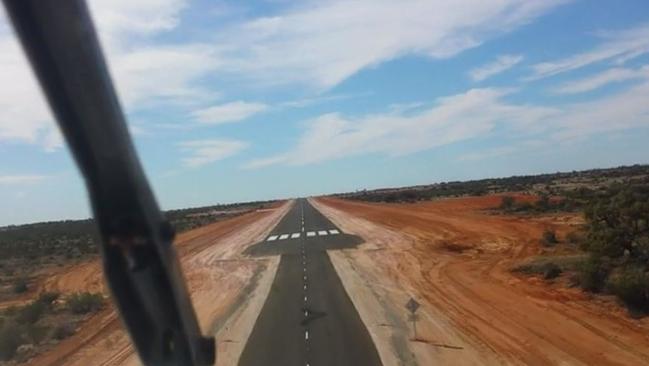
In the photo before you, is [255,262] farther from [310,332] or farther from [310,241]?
[310,332]

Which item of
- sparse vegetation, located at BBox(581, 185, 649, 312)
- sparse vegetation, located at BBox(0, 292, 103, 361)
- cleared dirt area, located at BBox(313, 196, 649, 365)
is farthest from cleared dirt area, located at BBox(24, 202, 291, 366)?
sparse vegetation, located at BBox(581, 185, 649, 312)

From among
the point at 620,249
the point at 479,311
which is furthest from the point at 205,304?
the point at 620,249

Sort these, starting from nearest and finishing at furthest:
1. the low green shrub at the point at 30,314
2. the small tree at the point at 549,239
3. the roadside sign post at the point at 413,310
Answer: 1. the roadside sign post at the point at 413,310
2. the low green shrub at the point at 30,314
3. the small tree at the point at 549,239

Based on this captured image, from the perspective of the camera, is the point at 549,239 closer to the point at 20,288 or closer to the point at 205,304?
the point at 205,304

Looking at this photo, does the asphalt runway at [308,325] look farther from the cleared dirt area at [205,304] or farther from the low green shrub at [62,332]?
the low green shrub at [62,332]

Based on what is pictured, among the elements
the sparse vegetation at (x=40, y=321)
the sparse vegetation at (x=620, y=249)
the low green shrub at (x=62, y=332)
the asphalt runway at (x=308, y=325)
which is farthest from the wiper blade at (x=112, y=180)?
the low green shrub at (x=62, y=332)
